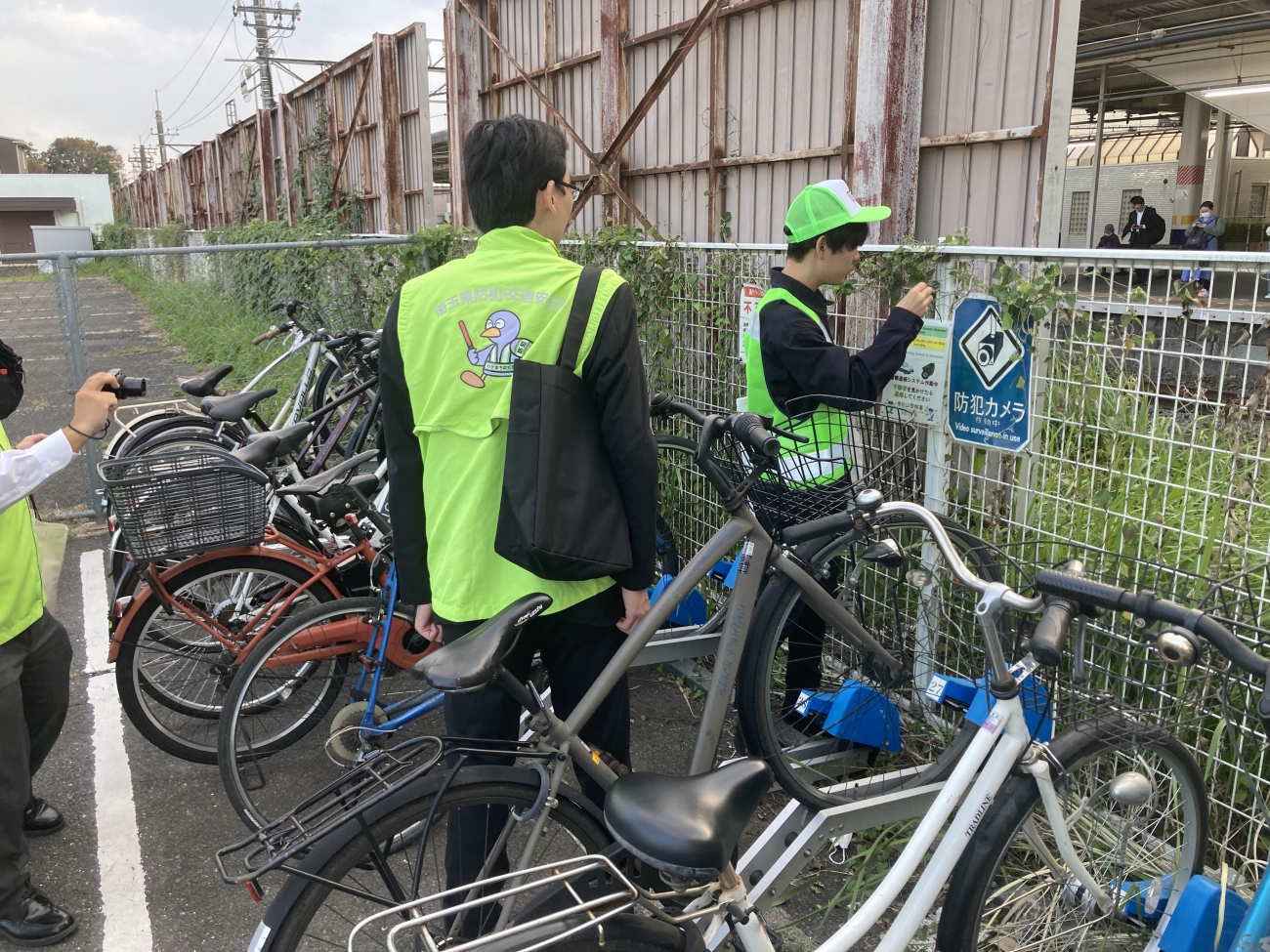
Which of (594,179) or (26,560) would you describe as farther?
(594,179)

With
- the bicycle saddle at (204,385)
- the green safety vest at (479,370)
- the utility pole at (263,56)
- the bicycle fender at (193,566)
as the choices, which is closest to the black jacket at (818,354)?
the green safety vest at (479,370)

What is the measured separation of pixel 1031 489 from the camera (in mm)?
2889

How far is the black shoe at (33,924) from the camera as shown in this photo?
2.68 m

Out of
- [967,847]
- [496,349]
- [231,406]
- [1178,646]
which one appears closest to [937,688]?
[967,847]

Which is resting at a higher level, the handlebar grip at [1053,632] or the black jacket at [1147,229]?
the black jacket at [1147,229]

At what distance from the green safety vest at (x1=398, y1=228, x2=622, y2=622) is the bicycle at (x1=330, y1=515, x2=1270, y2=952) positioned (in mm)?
355

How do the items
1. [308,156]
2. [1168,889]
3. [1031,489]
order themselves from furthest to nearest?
[308,156], [1031,489], [1168,889]

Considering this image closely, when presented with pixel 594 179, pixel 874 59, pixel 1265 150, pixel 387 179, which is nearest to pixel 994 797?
pixel 874 59

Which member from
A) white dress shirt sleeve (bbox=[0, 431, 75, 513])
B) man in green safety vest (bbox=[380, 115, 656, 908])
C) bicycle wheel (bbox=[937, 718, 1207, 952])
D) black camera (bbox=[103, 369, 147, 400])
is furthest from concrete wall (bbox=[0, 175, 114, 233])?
bicycle wheel (bbox=[937, 718, 1207, 952])

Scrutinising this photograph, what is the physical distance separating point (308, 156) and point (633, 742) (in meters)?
13.3

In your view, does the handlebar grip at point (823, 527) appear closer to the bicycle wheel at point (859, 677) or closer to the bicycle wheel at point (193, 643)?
the bicycle wheel at point (859, 677)

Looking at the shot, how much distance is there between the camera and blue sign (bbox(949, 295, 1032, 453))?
2.85m

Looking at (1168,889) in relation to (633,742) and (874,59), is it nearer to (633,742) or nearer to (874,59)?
(633,742)

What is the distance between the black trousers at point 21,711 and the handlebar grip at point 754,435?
2.15 meters
